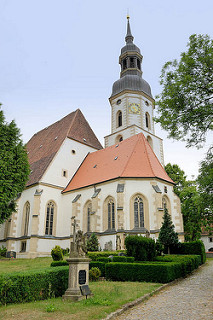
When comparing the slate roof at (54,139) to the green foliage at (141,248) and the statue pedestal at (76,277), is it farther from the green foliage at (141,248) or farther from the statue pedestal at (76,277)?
the statue pedestal at (76,277)

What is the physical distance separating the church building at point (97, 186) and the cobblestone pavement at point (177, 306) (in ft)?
32.2

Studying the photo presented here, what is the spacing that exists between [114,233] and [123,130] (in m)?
15.6

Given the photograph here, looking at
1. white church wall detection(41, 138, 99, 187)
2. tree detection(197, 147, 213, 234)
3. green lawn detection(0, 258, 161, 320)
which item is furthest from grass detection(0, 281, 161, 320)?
white church wall detection(41, 138, 99, 187)

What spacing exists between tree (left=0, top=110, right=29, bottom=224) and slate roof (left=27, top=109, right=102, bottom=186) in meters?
6.91

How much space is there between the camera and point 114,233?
2114 cm

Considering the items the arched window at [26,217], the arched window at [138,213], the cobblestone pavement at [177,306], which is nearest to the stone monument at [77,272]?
the cobblestone pavement at [177,306]

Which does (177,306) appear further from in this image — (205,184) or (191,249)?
(191,249)

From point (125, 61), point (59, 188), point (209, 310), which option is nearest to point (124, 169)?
point (59, 188)

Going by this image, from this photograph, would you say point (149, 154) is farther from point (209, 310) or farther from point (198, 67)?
point (209, 310)

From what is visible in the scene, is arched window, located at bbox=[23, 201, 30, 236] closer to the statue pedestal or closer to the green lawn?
the statue pedestal

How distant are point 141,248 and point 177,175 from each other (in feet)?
73.4

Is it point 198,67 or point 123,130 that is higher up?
point 123,130

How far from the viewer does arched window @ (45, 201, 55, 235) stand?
25.7 metres

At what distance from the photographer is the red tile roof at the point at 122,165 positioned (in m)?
23.1
